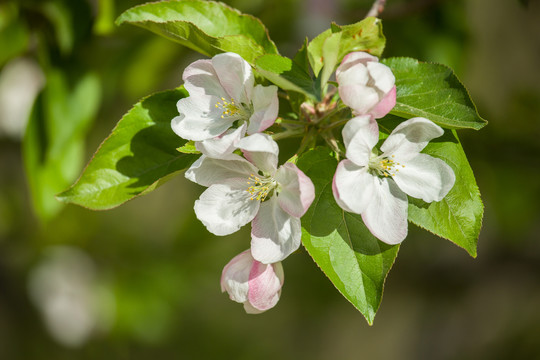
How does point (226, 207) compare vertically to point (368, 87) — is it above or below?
below

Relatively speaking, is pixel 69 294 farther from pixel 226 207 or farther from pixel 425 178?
pixel 425 178

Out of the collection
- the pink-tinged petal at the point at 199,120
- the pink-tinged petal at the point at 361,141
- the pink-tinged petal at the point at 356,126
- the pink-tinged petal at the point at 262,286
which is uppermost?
the pink-tinged petal at the point at 356,126

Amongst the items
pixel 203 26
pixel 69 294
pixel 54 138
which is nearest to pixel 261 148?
pixel 203 26

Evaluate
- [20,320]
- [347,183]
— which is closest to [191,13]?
[347,183]

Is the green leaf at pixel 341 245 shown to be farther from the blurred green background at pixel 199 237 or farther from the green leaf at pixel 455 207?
the blurred green background at pixel 199 237

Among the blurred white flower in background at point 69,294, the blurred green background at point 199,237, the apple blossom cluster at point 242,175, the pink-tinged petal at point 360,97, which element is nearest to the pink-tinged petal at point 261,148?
the apple blossom cluster at point 242,175

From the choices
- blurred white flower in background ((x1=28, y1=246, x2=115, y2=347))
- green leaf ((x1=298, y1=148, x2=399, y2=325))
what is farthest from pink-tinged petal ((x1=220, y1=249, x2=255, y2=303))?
blurred white flower in background ((x1=28, y1=246, x2=115, y2=347))

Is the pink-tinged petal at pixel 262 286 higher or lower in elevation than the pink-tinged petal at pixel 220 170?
lower
